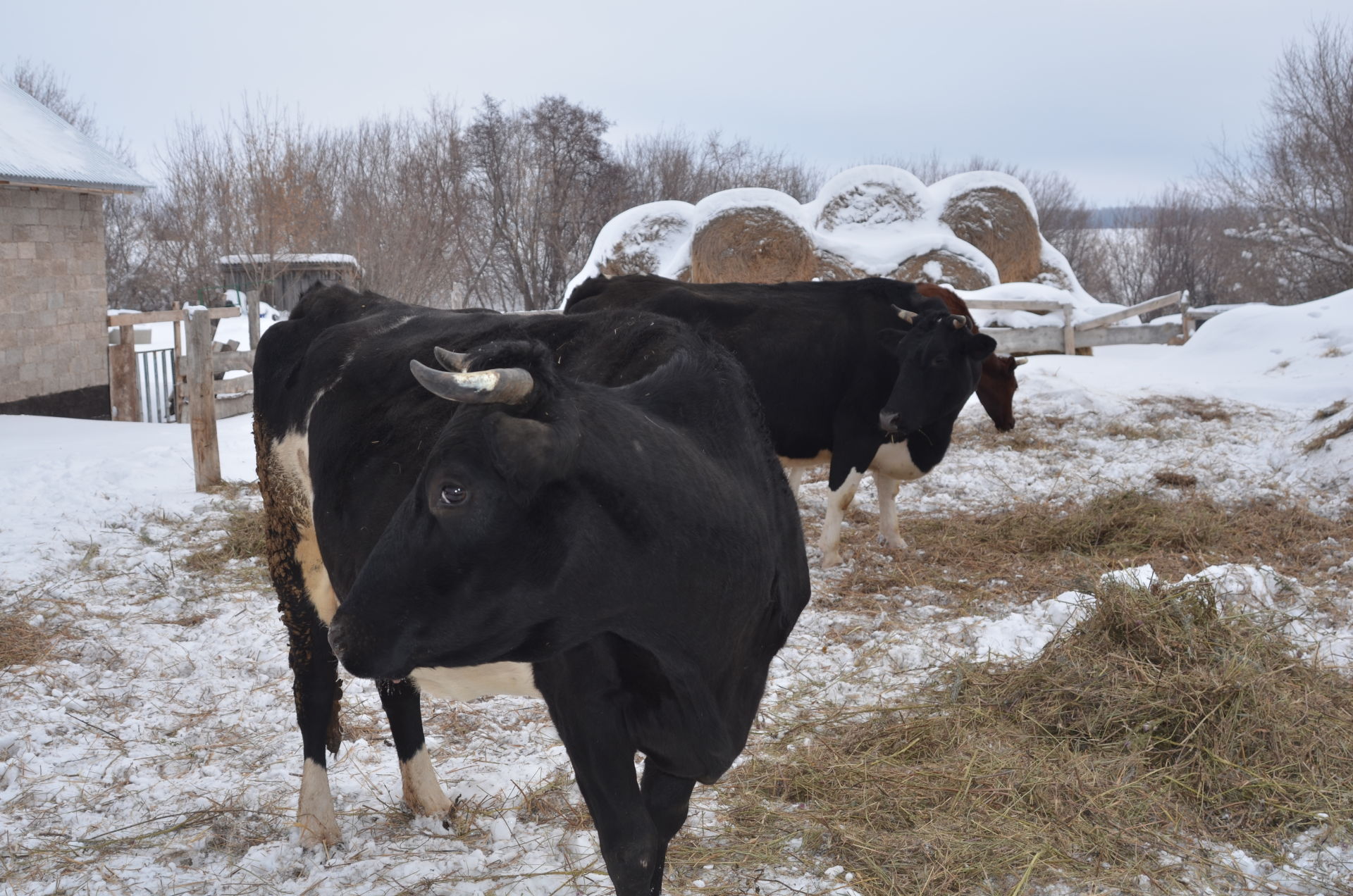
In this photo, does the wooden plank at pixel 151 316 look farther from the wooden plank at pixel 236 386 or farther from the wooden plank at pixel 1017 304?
the wooden plank at pixel 1017 304

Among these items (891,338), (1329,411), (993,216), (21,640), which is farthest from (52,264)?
(993,216)

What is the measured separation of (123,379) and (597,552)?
14925mm

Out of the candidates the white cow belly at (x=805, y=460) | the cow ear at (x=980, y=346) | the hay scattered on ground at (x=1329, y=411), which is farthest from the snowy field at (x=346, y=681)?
the cow ear at (x=980, y=346)

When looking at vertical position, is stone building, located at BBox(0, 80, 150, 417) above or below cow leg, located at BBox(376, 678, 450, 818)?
above

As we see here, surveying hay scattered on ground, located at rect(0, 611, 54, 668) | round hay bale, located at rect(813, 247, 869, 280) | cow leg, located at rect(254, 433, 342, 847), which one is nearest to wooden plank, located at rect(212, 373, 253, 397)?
hay scattered on ground, located at rect(0, 611, 54, 668)

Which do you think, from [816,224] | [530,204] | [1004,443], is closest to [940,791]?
[1004,443]

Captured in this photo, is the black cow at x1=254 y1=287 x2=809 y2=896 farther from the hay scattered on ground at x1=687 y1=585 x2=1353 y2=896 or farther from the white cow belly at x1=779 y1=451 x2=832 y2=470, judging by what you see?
the white cow belly at x1=779 y1=451 x2=832 y2=470

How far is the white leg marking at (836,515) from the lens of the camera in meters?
7.09

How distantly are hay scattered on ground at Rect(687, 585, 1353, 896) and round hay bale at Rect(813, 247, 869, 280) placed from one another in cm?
1496

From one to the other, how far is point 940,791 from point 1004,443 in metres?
7.43

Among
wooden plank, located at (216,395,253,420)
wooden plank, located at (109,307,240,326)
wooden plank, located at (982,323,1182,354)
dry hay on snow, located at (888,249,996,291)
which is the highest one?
dry hay on snow, located at (888,249,996,291)

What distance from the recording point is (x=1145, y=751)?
12.8 ft

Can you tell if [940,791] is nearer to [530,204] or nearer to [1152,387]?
[1152,387]

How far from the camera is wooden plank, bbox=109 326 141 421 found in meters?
Result: 14.6
